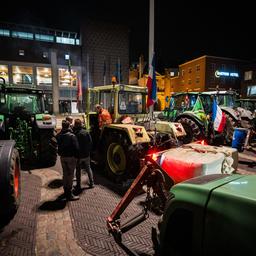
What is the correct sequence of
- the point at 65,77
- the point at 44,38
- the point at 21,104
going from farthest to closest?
the point at 44,38, the point at 65,77, the point at 21,104

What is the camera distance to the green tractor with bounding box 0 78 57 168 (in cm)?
714

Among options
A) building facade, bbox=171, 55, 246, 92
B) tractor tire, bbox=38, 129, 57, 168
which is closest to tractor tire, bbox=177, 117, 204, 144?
tractor tire, bbox=38, 129, 57, 168

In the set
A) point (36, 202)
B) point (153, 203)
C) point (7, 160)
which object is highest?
point (7, 160)

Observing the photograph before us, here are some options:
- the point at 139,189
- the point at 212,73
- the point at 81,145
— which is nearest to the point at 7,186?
the point at 81,145

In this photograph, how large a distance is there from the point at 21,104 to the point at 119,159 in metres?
4.21

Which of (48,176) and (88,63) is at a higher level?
(88,63)

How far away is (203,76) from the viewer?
1300 inches

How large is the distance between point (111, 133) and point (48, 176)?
2.22m

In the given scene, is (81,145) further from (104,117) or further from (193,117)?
(193,117)

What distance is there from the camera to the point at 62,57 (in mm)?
30281

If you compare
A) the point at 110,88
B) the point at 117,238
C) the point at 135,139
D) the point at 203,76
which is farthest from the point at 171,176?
the point at 203,76

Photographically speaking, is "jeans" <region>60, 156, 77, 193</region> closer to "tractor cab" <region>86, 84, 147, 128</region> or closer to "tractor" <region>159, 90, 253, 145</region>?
"tractor cab" <region>86, 84, 147, 128</region>

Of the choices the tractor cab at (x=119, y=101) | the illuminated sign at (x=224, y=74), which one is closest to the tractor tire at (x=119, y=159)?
the tractor cab at (x=119, y=101)

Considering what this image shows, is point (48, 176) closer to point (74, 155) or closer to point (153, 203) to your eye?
point (74, 155)
